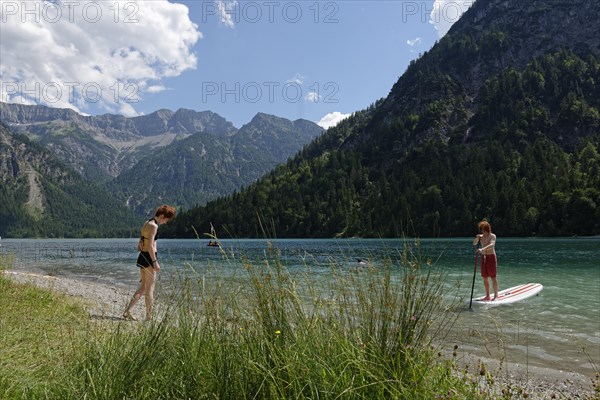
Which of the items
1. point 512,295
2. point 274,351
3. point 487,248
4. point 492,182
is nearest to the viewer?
point 274,351

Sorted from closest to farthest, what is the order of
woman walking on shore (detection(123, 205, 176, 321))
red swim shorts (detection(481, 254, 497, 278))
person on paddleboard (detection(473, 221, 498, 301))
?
woman walking on shore (detection(123, 205, 176, 321)), person on paddleboard (detection(473, 221, 498, 301)), red swim shorts (detection(481, 254, 497, 278))

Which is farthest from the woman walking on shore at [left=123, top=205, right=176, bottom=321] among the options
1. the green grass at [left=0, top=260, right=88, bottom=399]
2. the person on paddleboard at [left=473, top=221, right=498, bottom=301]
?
the person on paddleboard at [left=473, top=221, right=498, bottom=301]

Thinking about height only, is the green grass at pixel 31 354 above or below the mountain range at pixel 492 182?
below

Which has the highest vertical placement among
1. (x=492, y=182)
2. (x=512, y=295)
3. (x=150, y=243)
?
(x=492, y=182)

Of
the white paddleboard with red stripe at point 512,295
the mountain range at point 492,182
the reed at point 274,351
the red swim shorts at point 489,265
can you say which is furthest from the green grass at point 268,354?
the mountain range at point 492,182

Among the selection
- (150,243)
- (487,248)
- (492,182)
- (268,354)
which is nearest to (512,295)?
(487,248)

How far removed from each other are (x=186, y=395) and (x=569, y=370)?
791 centimetres

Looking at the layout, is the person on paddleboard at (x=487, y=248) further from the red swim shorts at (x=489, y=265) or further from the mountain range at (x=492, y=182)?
the mountain range at (x=492, y=182)

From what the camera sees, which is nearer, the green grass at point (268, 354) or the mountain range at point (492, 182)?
the green grass at point (268, 354)

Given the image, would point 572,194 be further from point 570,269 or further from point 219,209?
point 219,209

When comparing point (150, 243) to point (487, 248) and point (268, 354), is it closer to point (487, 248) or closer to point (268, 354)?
point (268, 354)

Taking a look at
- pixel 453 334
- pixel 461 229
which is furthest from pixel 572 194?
pixel 453 334

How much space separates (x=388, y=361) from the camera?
3.95 metres

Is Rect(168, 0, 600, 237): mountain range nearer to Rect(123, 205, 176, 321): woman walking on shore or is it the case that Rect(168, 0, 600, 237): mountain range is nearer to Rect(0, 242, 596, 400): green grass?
Rect(123, 205, 176, 321): woman walking on shore
